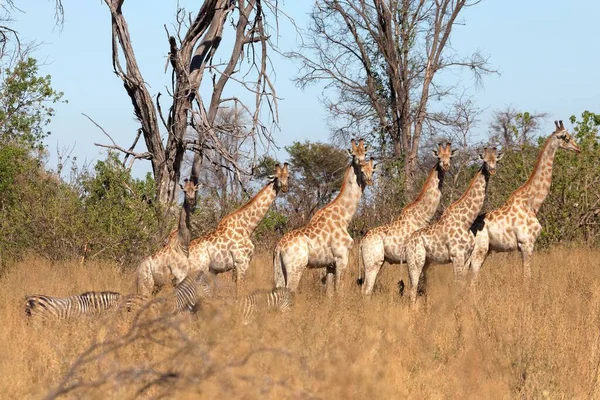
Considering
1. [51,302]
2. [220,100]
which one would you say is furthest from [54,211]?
[51,302]

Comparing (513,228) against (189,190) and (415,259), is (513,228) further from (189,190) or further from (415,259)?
(189,190)

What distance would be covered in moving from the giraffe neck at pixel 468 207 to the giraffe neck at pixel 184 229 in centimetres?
307

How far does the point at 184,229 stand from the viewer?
385 inches

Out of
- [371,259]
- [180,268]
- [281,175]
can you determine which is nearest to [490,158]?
[371,259]

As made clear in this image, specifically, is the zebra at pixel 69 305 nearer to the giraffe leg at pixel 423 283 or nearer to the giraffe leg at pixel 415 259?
the giraffe leg at pixel 415 259

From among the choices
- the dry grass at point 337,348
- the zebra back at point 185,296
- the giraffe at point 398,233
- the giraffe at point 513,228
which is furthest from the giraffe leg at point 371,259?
the zebra back at point 185,296

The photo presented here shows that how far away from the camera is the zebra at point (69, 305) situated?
848 centimetres

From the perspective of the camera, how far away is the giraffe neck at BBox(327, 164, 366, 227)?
34.6 feet

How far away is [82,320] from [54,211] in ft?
19.7

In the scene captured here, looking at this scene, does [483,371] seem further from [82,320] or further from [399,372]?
[82,320]

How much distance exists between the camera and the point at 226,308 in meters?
7.67

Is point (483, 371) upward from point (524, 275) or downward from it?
downward

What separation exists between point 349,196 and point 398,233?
29.4 inches

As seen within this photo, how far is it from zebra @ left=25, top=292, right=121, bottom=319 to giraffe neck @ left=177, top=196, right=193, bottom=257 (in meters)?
1.08
